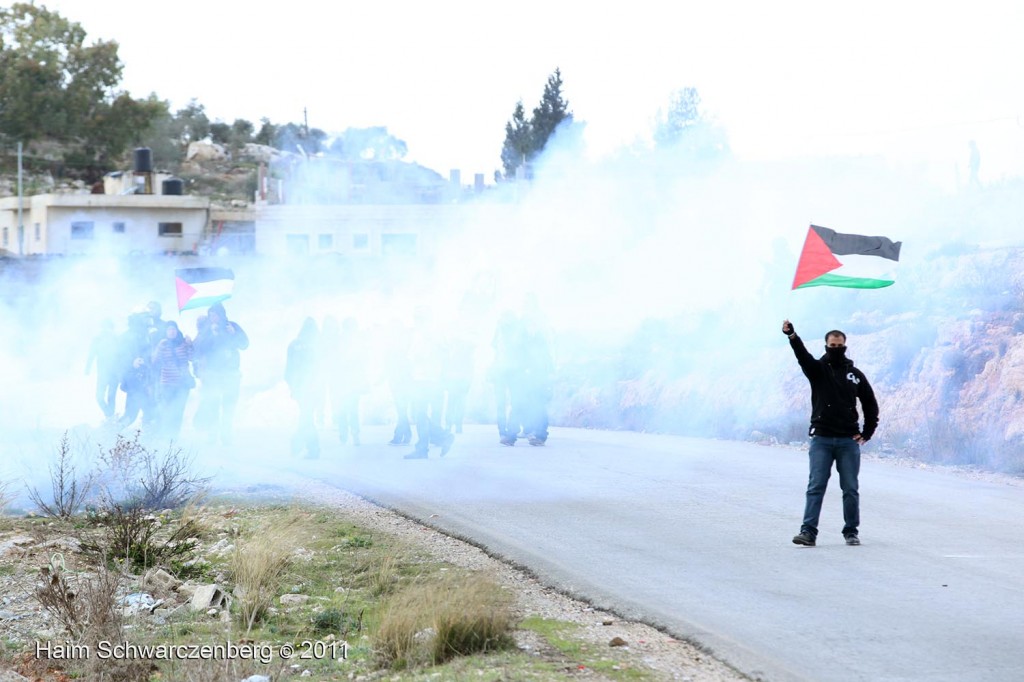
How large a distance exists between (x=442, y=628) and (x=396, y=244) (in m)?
43.6

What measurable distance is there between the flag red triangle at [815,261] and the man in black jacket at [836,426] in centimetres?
87

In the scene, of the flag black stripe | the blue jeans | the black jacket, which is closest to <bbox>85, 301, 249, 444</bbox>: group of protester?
A: the flag black stripe

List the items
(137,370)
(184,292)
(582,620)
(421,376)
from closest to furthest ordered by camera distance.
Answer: (582,620), (421,376), (137,370), (184,292)

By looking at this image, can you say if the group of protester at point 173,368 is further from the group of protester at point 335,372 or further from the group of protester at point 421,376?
the group of protester at point 421,376

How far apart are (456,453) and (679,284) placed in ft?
57.5

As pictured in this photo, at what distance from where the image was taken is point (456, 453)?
1597 cm

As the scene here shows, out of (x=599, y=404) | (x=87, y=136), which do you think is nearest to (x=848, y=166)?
(x=599, y=404)

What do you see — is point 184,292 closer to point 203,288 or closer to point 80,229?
point 203,288

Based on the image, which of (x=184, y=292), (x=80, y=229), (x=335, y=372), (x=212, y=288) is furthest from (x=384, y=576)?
(x=80, y=229)

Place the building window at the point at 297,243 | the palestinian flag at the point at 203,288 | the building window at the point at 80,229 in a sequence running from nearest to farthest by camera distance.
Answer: the palestinian flag at the point at 203,288, the building window at the point at 297,243, the building window at the point at 80,229

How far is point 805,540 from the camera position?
8.98m

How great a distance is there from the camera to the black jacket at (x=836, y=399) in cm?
922

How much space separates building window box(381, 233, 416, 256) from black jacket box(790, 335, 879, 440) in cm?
3931

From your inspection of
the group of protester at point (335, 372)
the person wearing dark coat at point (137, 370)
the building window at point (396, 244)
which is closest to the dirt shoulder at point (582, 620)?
the group of protester at point (335, 372)
